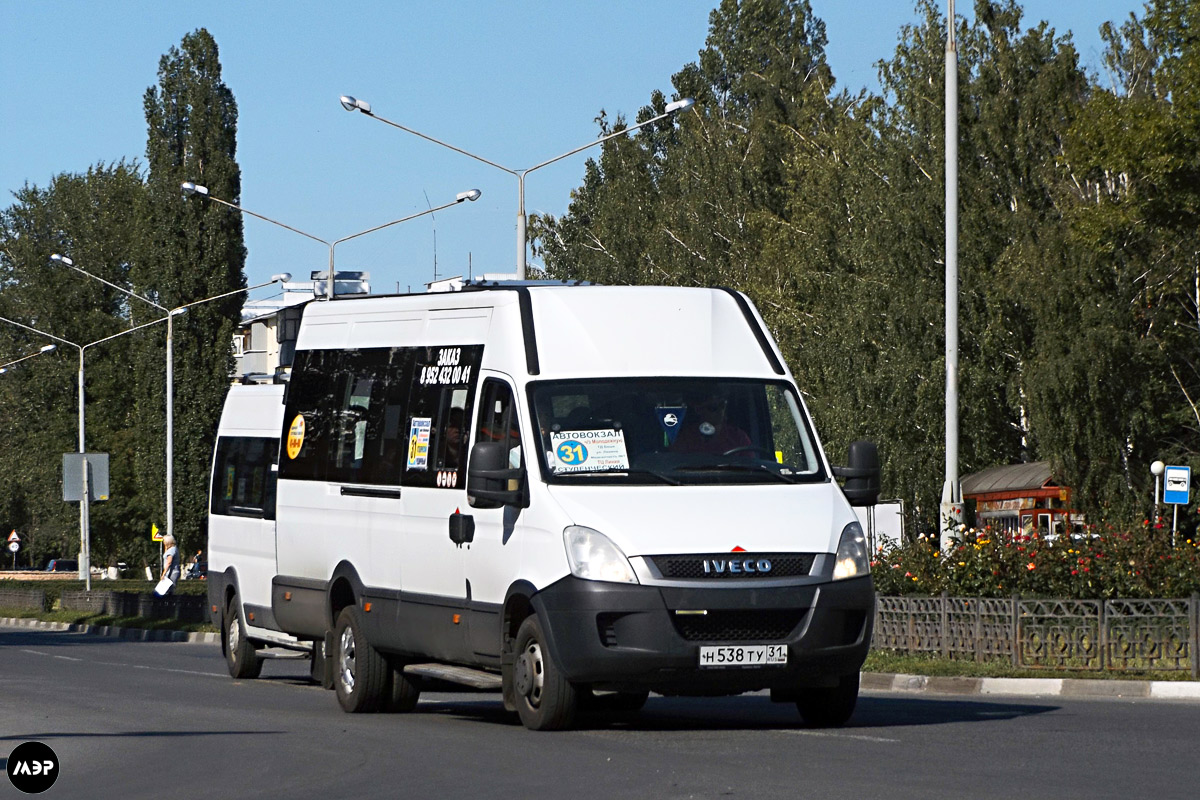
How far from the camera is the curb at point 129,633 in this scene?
121 feet

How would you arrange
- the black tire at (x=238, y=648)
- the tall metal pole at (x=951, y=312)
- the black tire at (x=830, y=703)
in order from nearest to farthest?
1. the black tire at (x=830, y=703)
2. the black tire at (x=238, y=648)
3. the tall metal pole at (x=951, y=312)

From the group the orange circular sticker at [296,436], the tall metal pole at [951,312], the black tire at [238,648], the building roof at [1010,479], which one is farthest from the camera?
the building roof at [1010,479]

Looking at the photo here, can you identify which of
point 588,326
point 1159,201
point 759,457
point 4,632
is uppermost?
point 1159,201

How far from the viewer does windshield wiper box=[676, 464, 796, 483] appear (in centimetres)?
1245

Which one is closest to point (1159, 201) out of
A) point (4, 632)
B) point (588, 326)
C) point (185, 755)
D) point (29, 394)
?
point (4, 632)

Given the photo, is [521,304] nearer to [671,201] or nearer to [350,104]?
[350,104]

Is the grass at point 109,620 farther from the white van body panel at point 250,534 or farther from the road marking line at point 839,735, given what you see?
the road marking line at point 839,735

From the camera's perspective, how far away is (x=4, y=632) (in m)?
42.0

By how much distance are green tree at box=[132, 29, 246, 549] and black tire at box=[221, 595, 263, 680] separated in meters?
47.3

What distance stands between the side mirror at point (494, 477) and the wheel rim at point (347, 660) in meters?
2.81

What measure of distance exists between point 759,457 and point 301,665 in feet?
46.1

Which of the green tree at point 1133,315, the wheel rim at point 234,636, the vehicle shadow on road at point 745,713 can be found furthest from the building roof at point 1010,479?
the vehicle shadow on road at point 745,713

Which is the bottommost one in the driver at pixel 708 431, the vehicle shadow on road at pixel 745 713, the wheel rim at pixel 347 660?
the vehicle shadow on road at pixel 745 713

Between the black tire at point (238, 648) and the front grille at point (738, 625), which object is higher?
the front grille at point (738, 625)
